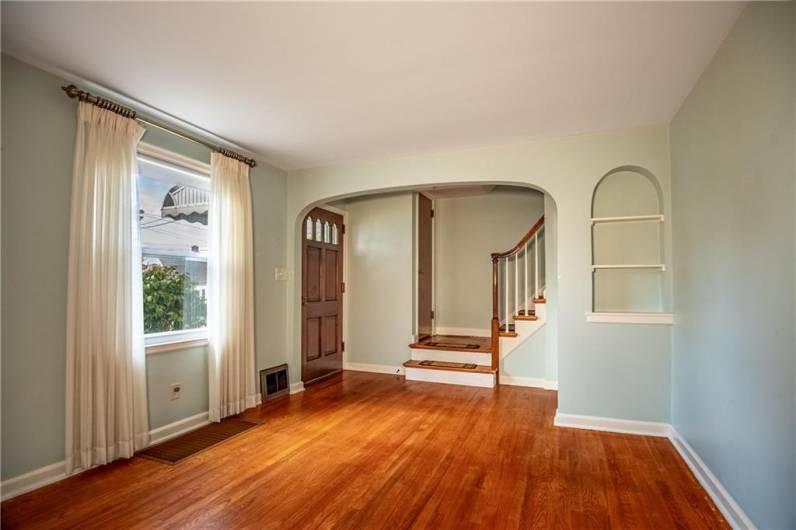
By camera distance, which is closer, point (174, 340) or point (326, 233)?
point (174, 340)

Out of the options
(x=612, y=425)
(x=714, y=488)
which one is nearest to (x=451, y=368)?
(x=612, y=425)

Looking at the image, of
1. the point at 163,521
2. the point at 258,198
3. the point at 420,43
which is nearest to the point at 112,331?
the point at 163,521

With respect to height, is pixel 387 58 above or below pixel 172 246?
above

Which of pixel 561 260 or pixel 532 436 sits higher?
pixel 561 260

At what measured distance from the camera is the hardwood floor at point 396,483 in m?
2.05

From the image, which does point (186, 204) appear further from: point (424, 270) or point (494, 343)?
point (494, 343)

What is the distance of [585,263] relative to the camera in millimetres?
3412

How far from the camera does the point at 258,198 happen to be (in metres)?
4.14

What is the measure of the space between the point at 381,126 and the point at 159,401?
9.27ft

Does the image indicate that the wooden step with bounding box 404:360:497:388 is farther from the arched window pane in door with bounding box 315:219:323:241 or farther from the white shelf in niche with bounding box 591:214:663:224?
the white shelf in niche with bounding box 591:214:663:224

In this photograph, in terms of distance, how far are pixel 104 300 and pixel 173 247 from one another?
0.79m

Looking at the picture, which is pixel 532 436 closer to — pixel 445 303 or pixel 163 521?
pixel 163 521

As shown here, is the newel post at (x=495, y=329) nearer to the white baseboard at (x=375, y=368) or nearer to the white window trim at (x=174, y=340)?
the white baseboard at (x=375, y=368)

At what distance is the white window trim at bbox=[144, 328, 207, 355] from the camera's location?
10.1ft
